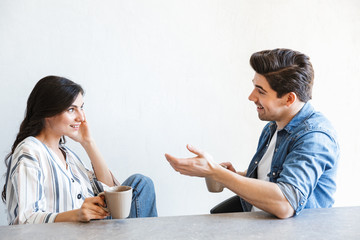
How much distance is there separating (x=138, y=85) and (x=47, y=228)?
1.24 meters

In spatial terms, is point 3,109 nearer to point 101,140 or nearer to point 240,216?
point 101,140

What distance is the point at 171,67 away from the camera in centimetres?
221

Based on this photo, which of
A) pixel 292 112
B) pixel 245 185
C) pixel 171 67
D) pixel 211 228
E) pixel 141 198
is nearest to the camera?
pixel 211 228

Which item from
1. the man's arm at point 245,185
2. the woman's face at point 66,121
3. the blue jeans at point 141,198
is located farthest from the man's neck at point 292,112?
the woman's face at point 66,121

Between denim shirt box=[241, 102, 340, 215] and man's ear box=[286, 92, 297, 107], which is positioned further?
man's ear box=[286, 92, 297, 107]

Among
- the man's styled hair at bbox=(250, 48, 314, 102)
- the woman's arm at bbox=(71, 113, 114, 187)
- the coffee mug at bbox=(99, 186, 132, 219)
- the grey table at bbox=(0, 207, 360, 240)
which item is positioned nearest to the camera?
the grey table at bbox=(0, 207, 360, 240)

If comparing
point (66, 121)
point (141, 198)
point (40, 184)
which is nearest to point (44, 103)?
point (66, 121)

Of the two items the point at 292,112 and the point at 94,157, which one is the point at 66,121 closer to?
the point at 94,157

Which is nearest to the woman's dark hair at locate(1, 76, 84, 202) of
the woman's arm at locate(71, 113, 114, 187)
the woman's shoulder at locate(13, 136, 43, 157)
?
the woman's shoulder at locate(13, 136, 43, 157)

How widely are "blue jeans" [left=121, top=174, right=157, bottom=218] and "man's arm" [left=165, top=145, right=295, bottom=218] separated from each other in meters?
0.54

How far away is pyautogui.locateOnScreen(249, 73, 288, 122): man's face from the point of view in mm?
1496

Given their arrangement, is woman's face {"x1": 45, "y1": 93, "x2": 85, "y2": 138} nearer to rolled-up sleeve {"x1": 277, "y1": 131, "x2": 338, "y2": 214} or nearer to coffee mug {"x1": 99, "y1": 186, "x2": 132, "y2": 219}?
coffee mug {"x1": 99, "y1": 186, "x2": 132, "y2": 219}

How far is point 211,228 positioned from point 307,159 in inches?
16.9

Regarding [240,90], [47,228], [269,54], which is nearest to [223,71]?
[240,90]
